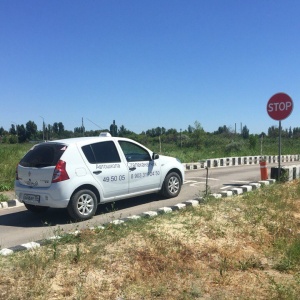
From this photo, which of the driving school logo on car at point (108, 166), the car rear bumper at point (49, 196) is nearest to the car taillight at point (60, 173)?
the car rear bumper at point (49, 196)

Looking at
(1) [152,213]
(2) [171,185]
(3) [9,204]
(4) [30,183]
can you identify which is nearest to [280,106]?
(2) [171,185]

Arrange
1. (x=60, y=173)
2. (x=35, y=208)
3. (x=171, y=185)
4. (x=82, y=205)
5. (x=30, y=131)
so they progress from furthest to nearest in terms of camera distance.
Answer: (x=30, y=131), (x=171, y=185), (x=35, y=208), (x=82, y=205), (x=60, y=173)

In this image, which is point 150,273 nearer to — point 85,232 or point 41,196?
point 85,232

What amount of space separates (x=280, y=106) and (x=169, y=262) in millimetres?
7742

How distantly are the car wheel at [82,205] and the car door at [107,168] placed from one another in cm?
38

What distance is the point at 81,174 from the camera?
7.75 meters

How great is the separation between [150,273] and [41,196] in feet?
12.2

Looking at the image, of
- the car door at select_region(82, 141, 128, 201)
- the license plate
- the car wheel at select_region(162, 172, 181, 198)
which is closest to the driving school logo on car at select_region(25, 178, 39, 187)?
the license plate

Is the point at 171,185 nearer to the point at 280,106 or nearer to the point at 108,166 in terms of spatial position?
the point at 108,166

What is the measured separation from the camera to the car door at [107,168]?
808 centimetres

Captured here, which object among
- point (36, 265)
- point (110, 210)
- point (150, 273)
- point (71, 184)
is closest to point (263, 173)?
point (110, 210)

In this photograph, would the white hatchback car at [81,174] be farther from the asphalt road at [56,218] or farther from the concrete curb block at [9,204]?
the concrete curb block at [9,204]

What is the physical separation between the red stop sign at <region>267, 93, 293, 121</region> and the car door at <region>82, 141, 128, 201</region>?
5.45m

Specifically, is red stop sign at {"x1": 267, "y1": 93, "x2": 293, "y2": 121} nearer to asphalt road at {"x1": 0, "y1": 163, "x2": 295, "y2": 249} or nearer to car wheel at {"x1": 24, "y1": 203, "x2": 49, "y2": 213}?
asphalt road at {"x1": 0, "y1": 163, "x2": 295, "y2": 249}
